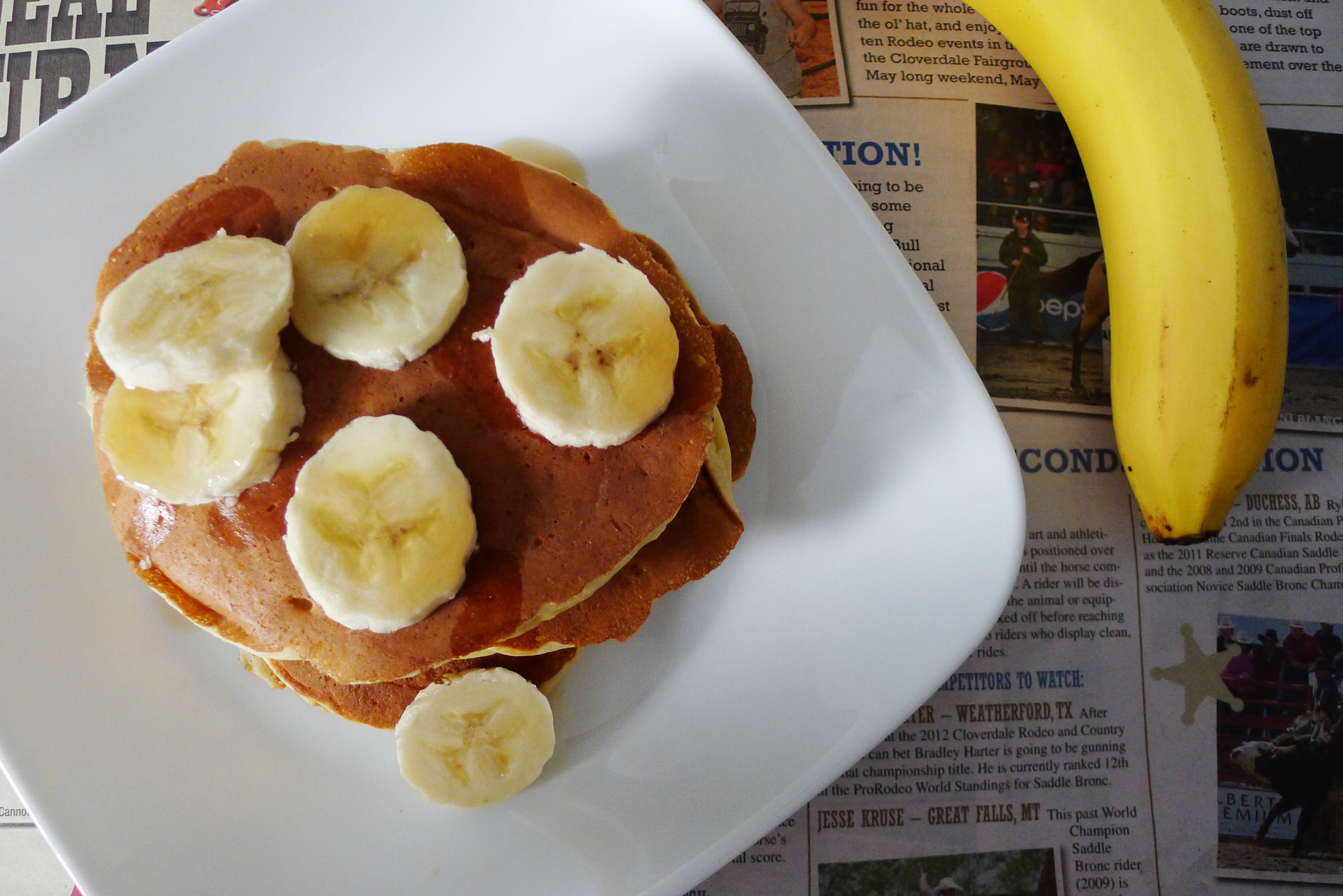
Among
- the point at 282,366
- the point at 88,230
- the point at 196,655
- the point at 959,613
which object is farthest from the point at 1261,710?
the point at 88,230

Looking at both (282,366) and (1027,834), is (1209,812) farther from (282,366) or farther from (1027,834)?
(282,366)

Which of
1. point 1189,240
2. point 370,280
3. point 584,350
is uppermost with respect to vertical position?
point 1189,240

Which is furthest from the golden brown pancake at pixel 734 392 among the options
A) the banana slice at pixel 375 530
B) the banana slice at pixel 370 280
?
the banana slice at pixel 375 530

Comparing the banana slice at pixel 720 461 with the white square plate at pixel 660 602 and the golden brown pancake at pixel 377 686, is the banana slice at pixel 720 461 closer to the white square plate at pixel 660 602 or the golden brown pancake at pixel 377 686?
the white square plate at pixel 660 602

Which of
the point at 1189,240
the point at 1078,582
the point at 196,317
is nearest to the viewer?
the point at 196,317

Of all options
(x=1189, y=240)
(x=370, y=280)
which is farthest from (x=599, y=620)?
(x=1189, y=240)

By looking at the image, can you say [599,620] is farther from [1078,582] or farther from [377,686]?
[1078,582]
